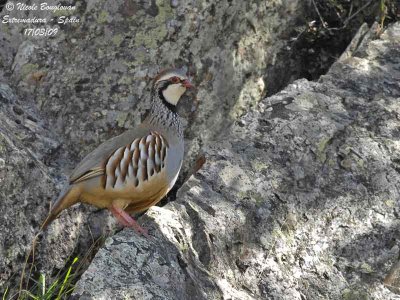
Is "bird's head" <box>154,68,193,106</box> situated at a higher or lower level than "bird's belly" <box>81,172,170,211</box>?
higher

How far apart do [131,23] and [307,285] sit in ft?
7.68

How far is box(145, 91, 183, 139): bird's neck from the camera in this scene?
5.26m

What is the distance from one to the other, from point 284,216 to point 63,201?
4.07 ft

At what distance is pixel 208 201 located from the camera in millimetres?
4582

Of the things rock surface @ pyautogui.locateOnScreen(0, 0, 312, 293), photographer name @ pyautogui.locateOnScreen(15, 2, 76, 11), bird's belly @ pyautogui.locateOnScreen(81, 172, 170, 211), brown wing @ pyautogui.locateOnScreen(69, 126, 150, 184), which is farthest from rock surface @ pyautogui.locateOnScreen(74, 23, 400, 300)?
photographer name @ pyautogui.locateOnScreen(15, 2, 76, 11)

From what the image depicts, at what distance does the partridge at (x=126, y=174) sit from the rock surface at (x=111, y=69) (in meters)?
0.53

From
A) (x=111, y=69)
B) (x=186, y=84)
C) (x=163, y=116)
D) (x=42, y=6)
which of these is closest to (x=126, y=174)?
(x=163, y=116)

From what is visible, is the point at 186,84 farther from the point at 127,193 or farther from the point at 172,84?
the point at 127,193

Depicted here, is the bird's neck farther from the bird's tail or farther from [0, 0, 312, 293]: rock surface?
the bird's tail

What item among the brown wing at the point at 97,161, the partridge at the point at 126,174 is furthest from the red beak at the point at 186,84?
the brown wing at the point at 97,161

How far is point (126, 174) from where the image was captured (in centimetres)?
483

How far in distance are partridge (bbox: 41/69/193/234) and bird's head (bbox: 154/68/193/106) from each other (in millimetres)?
257

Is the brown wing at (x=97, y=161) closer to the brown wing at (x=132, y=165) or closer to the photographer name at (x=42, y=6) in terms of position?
the brown wing at (x=132, y=165)

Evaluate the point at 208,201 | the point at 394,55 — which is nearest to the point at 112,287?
the point at 208,201
